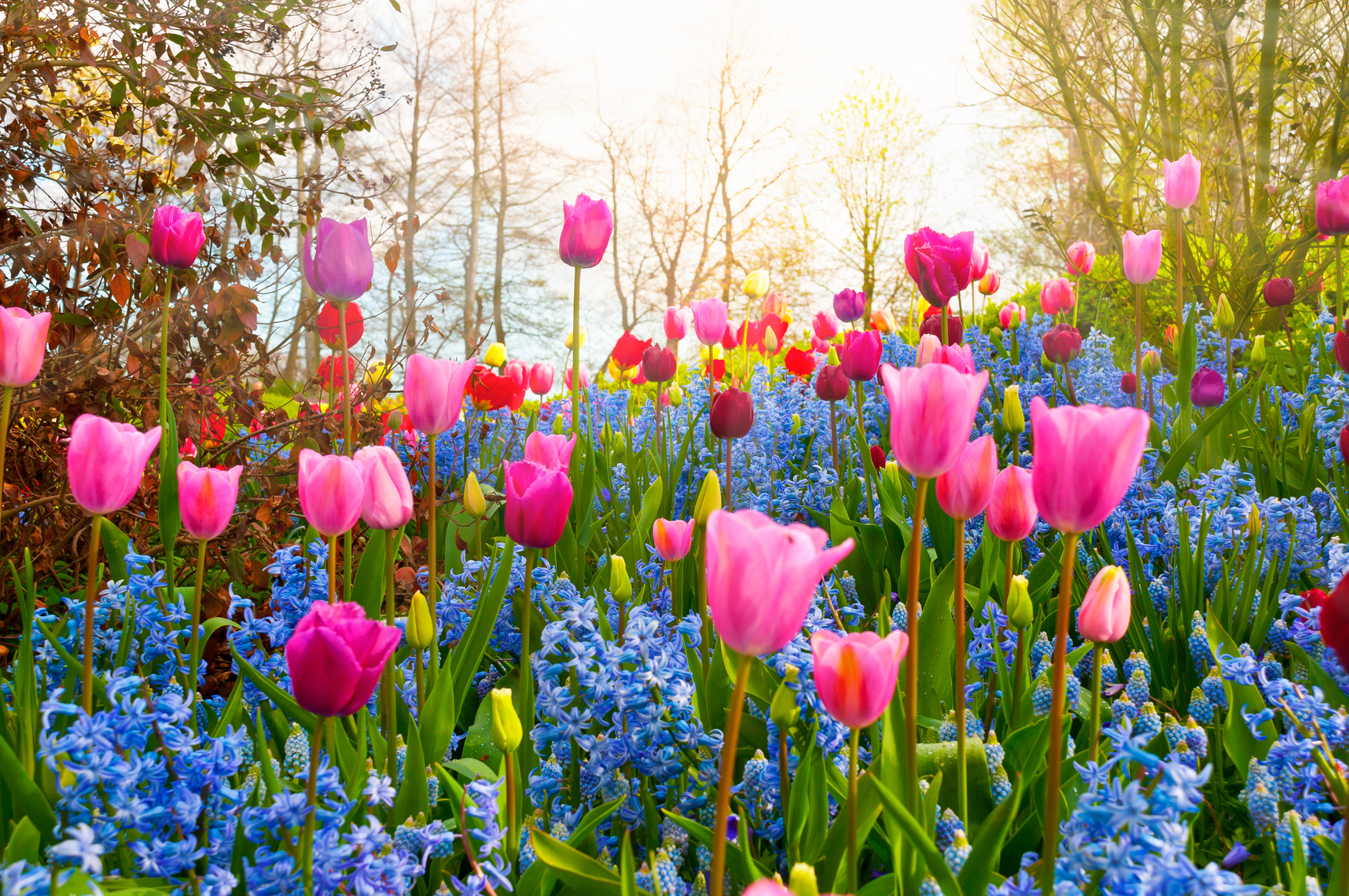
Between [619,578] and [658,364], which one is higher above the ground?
[658,364]

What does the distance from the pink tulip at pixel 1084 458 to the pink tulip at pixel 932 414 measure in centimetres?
8

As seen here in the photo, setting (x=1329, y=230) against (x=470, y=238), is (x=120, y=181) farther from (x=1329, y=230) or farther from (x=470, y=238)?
(x=470, y=238)

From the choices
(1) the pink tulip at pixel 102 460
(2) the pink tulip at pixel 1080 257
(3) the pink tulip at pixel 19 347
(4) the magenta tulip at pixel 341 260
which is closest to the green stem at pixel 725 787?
(1) the pink tulip at pixel 102 460

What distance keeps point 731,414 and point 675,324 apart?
1.58 m

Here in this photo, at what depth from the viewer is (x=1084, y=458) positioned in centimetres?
79

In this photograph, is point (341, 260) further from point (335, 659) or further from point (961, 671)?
point (961, 671)

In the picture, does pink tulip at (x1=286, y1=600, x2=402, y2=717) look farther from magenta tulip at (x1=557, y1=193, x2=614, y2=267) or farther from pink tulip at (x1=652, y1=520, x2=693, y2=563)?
magenta tulip at (x1=557, y1=193, x2=614, y2=267)

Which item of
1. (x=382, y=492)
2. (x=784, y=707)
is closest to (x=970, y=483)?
(x=784, y=707)

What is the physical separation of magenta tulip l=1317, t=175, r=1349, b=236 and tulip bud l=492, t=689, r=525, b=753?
3211 mm

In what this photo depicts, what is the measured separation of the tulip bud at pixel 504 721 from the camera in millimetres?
905

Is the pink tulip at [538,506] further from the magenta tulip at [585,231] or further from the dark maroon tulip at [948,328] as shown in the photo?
the dark maroon tulip at [948,328]

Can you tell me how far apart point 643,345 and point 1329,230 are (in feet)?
8.42

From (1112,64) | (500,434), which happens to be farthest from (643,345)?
(1112,64)

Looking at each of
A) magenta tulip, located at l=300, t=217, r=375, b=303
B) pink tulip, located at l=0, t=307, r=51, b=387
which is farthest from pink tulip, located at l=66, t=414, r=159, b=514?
magenta tulip, located at l=300, t=217, r=375, b=303
